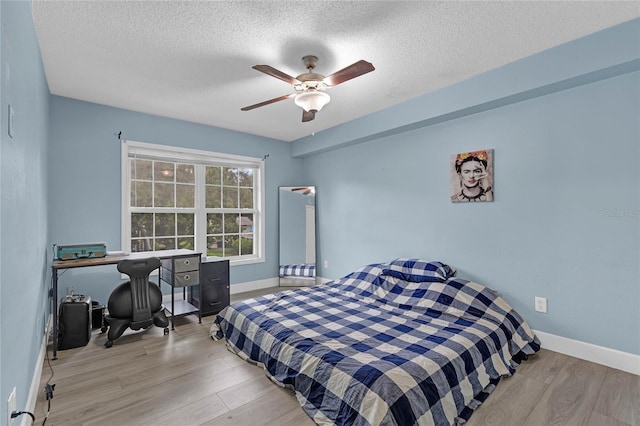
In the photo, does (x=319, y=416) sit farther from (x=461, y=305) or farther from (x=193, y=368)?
(x=461, y=305)

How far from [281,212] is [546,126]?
3.76 m

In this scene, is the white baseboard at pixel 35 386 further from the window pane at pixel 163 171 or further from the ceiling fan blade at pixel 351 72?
the ceiling fan blade at pixel 351 72

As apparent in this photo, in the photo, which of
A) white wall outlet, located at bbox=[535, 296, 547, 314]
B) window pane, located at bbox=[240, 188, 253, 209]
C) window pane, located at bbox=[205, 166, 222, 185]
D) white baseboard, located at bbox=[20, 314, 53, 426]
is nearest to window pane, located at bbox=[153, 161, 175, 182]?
window pane, located at bbox=[205, 166, 222, 185]

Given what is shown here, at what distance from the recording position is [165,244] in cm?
422

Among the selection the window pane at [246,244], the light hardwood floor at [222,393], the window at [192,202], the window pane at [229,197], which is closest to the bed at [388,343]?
the light hardwood floor at [222,393]

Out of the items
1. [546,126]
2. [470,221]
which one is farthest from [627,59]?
[470,221]

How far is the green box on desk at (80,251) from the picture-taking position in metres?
2.89

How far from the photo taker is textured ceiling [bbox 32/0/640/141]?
2.00m

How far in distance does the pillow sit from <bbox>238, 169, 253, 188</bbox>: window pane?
2.70 m

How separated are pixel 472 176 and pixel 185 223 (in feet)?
12.3

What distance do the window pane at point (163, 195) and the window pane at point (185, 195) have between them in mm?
80

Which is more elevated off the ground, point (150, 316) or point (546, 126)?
point (546, 126)

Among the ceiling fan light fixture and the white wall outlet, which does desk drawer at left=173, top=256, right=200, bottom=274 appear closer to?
the ceiling fan light fixture

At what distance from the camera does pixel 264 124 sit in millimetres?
4414
